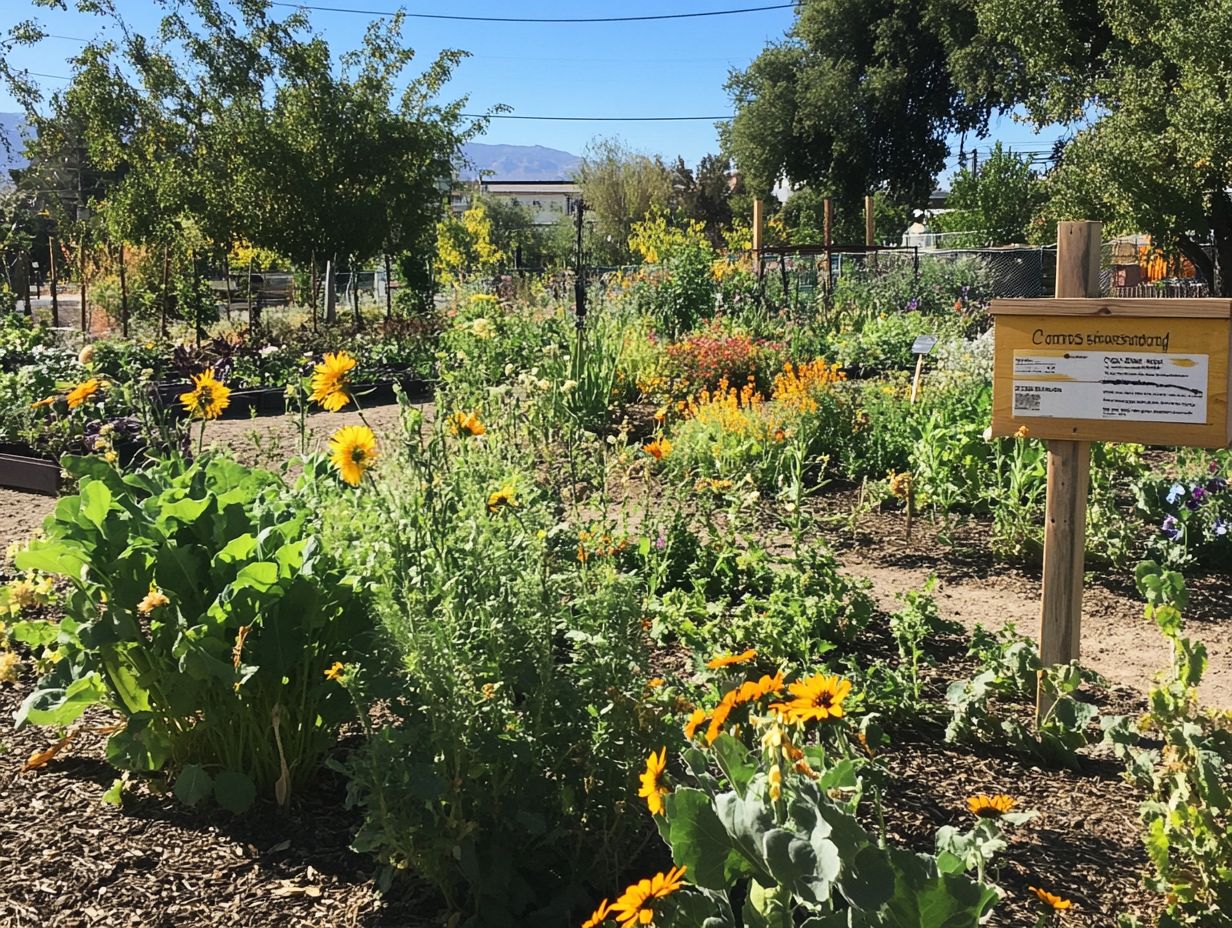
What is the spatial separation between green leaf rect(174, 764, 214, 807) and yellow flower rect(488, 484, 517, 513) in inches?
38.9

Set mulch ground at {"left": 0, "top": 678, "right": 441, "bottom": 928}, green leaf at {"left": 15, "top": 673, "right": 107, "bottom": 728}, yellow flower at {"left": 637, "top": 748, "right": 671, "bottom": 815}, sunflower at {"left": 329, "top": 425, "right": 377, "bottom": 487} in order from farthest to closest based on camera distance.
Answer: green leaf at {"left": 15, "top": 673, "right": 107, "bottom": 728} → sunflower at {"left": 329, "top": 425, "right": 377, "bottom": 487} → mulch ground at {"left": 0, "top": 678, "right": 441, "bottom": 928} → yellow flower at {"left": 637, "top": 748, "right": 671, "bottom": 815}

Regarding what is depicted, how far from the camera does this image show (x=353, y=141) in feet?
52.0

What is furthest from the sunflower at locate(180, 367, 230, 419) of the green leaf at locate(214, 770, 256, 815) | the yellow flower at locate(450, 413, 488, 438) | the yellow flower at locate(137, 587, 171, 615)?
the green leaf at locate(214, 770, 256, 815)

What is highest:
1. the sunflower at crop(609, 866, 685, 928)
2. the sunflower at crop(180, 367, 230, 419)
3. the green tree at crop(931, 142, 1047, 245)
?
the green tree at crop(931, 142, 1047, 245)

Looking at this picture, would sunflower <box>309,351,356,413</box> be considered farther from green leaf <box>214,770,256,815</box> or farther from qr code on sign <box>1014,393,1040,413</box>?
qr code on sign <box>1014,393,1040,413</box>

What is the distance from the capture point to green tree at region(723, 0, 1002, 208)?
33.7 metres

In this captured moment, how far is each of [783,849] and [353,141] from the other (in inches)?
624

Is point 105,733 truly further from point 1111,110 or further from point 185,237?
point 1111,110

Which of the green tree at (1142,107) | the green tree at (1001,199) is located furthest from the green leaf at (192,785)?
the green tree at (1001,199)

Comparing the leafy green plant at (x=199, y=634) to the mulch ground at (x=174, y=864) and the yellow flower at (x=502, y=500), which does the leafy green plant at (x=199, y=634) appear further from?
the yellow flower at (x=502, y=500)

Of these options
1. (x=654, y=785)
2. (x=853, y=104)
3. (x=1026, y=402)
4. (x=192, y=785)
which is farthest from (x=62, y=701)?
(x=853, y=104)

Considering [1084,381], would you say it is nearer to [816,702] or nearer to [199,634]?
[816,702]

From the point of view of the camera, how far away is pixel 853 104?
34.2 metres

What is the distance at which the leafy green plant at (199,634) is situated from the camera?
260cm
